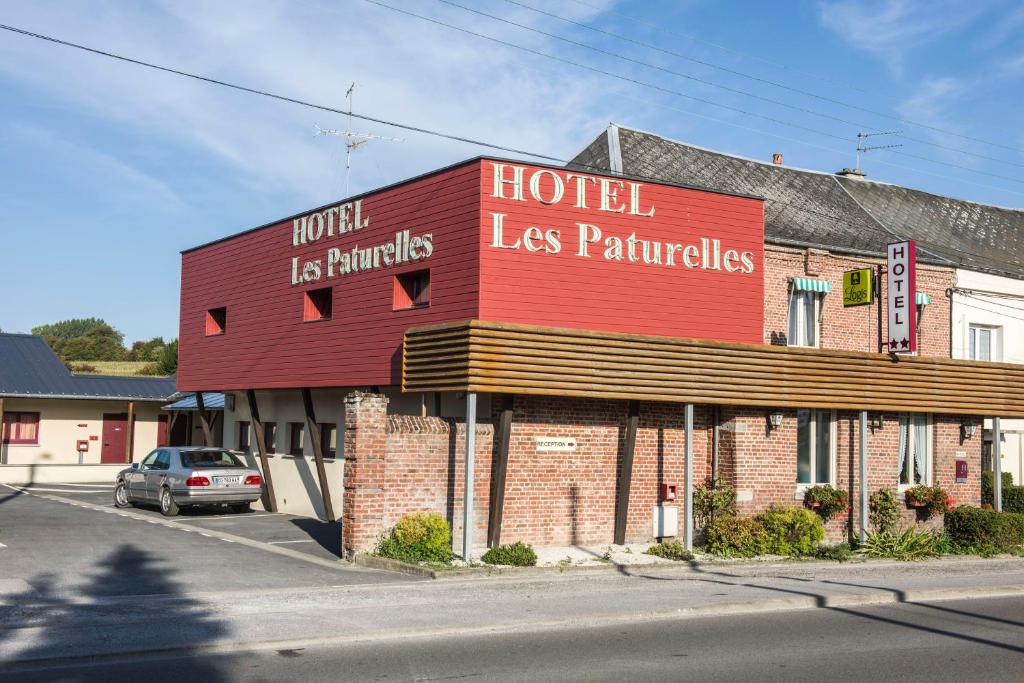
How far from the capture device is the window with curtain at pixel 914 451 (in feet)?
77.1

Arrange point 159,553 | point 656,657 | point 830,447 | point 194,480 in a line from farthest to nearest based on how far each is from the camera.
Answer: point 194,480, point 830,447, point 159,553, point 656,657

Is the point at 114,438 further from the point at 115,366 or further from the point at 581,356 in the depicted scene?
the point at 115,366

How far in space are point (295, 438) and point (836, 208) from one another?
15.0 metres

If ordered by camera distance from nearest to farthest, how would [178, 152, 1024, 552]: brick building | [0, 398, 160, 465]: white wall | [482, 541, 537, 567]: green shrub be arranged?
[482, 541, 537, 567]: green shrub
[178, 152, 1024, 552]: brick building
[0, 398, 160, 465]: white wall

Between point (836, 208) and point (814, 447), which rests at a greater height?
Answer: point (836, 208)

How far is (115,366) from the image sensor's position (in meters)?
101

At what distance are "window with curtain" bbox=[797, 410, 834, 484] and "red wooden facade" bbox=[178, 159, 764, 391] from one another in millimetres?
2686

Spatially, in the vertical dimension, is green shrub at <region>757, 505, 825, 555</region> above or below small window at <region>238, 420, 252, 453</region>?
below

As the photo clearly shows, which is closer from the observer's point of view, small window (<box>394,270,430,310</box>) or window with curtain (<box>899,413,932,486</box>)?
small window (<box>394,270,430,310</box>)

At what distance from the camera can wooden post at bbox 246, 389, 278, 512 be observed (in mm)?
25766

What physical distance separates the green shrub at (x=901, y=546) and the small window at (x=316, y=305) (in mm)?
12410

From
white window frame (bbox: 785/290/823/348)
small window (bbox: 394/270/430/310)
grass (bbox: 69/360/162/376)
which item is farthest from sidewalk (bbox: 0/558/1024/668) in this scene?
grass (bbox: 69/360/162/376)

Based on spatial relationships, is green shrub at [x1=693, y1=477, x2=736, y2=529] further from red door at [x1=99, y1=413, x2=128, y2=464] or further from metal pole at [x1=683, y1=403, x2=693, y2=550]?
red door at [x1=99, y1=413, x2=128, y2=464]

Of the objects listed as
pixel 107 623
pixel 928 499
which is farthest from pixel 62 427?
pixel 928 499
